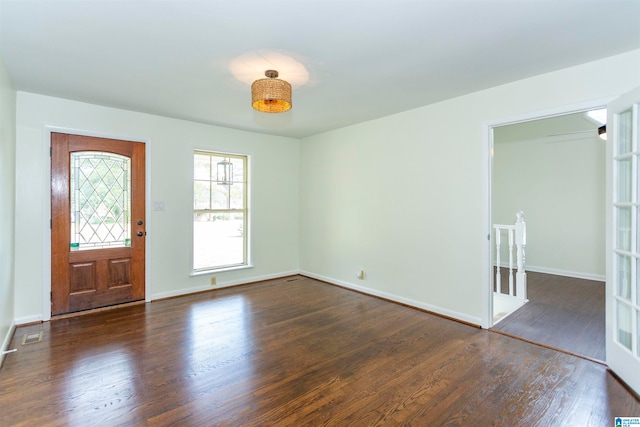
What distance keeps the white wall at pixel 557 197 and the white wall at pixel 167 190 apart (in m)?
4.16

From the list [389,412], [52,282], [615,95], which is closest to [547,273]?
[615,95]

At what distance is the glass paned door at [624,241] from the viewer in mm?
2160

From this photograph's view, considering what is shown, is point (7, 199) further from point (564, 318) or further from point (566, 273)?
point (566, 273)

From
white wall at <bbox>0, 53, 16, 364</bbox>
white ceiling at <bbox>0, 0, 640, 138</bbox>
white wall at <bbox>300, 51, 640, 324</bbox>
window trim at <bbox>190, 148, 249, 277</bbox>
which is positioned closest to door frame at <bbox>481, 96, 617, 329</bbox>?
white wall at <bbox>300, 51, 640, 324</bbox>

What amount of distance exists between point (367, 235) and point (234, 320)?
2126mm

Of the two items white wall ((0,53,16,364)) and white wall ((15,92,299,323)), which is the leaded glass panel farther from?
white wall ((0,53,16,364))

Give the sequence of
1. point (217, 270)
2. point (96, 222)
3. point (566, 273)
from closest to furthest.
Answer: point (96, 222) → point (217, 270) → point (566, 273)

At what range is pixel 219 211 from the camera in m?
4.88

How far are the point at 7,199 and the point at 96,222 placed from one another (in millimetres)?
937

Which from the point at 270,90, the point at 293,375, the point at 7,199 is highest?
the point at 270,90

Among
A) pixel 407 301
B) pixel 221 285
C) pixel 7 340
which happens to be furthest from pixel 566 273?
pixel 7 340

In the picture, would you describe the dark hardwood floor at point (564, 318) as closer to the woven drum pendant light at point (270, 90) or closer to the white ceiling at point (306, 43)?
the white ceiling at point (306, 43)

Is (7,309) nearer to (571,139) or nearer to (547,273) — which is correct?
(547,273)

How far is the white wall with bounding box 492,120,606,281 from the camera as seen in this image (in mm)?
5230
